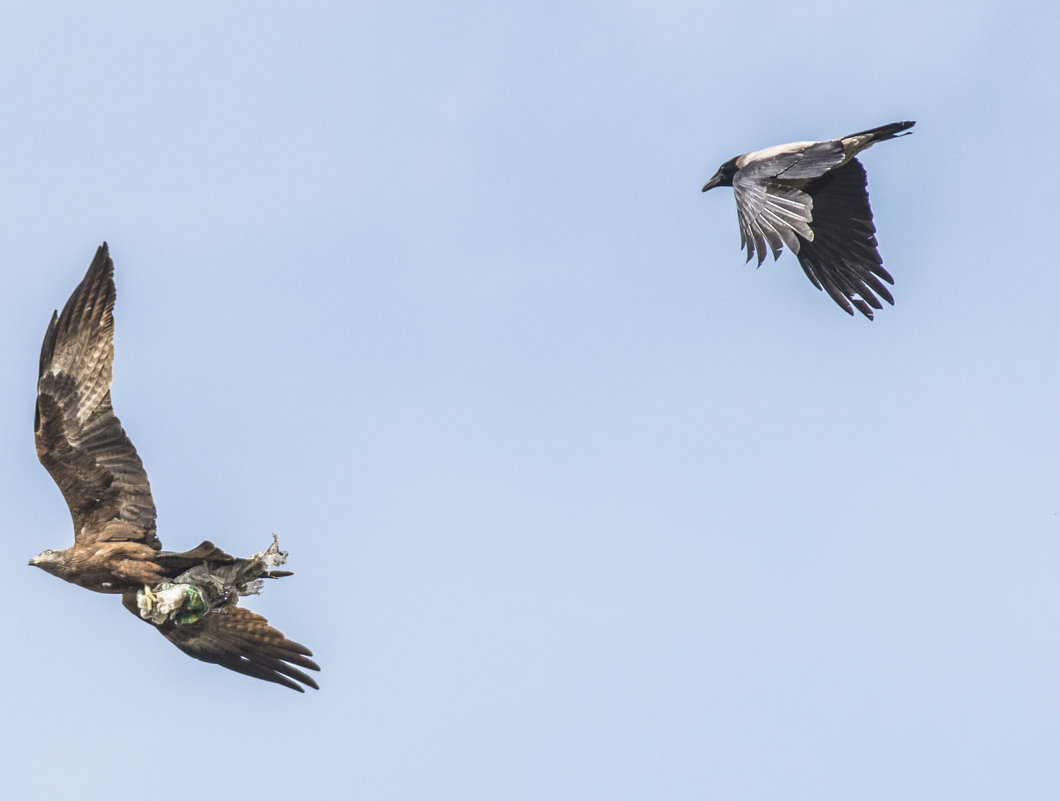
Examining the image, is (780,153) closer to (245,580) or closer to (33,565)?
(245,580)

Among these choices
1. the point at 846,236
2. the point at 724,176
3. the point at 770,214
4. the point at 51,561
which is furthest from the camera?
the point at 724,176

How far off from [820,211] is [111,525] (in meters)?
9.38

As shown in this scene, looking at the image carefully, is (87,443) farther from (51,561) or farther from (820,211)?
(820,211)

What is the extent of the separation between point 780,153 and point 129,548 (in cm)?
888

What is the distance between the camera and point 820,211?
1989cm

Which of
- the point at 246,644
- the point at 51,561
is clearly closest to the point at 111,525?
the point at 51,561

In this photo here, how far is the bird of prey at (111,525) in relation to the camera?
16.5m

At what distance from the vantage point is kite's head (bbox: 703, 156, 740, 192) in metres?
21.7

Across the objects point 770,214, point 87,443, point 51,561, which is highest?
point 770,214

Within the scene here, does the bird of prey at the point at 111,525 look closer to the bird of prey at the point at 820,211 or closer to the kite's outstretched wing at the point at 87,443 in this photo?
the kite's outstretched wing at the point at 87,443

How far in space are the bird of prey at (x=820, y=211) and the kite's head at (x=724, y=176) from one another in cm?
115

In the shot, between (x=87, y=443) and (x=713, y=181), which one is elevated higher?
(x=713, y=181)

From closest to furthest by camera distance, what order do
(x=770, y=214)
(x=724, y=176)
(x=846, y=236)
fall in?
(x=770, y=214), (x=846, y=236), (x=724, y=176)

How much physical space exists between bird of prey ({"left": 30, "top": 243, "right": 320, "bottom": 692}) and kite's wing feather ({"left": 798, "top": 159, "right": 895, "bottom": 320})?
7968 millimetres
